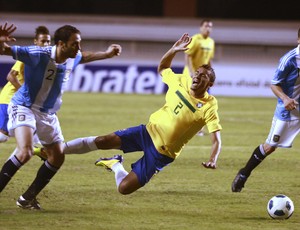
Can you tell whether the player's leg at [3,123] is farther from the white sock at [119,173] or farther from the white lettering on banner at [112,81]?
the white lettering on banner at [112,81]

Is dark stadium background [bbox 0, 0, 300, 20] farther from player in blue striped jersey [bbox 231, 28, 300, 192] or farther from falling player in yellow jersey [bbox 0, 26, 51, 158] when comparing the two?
player in blue striped jersey [bbox 231, 28, 300, 192]

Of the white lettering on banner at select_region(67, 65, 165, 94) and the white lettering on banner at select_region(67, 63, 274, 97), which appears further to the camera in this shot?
the white lettering on banner at select_region(67, 65, 165, 94)

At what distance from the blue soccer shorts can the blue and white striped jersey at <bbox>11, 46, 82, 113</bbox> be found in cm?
102

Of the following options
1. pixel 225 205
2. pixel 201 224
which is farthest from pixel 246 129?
pixel 201 224

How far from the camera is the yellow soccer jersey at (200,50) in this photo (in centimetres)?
1859

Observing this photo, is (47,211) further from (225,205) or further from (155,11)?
(155,11)

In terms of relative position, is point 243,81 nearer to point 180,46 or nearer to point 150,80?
point 150,80

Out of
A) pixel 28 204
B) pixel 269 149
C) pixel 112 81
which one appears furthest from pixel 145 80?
pixel 28 204

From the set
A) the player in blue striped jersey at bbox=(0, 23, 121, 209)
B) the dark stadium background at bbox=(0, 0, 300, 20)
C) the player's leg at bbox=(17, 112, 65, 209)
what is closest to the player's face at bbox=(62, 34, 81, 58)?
the player in blue striped jersey at bbox=(0, 23, 121, 209)

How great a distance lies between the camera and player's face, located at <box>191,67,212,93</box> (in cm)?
877

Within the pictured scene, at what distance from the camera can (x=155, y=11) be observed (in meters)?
33.1

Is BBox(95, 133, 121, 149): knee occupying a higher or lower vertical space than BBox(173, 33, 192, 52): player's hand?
lower

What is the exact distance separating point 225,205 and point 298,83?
6.22 feet

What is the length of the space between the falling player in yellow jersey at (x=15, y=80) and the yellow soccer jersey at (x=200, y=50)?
7.64 m
